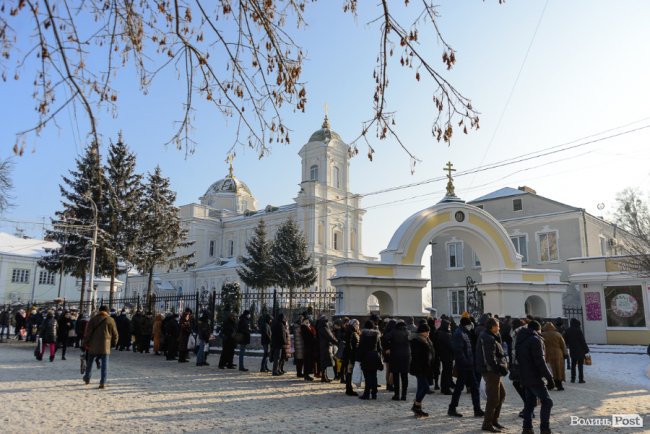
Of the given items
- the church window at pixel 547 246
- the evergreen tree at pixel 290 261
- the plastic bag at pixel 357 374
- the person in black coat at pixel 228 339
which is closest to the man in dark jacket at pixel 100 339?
the person in black coat at pixel 228 339

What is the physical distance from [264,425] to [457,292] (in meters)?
28.8

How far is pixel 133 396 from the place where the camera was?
10000 mm

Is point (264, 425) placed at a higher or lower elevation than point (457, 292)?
lower

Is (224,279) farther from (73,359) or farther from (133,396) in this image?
(133,396)

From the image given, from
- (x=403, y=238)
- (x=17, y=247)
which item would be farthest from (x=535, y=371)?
(x=17, y=247)

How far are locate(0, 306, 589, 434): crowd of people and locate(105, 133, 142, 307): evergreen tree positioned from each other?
39.7 feet

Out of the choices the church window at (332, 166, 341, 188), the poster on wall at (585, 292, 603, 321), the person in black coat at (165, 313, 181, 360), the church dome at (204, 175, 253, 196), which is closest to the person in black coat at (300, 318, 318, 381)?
the person in black coat at (165, 313, 181, 360)

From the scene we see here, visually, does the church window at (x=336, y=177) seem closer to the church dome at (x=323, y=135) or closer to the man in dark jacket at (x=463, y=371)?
the church dome at (x=323, y=135)

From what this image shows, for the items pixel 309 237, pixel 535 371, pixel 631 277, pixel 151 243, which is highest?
pixel 309 237

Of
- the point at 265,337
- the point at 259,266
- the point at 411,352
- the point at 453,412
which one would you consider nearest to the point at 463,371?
the point at 453,412

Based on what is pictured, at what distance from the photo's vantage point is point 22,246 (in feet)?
183

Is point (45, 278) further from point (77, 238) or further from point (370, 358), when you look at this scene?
point (370, 358)

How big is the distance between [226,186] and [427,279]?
65.2 meters

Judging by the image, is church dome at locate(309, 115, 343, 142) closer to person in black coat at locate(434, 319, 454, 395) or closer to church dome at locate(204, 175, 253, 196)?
church dome at locate(204, 175, 253, 196)
